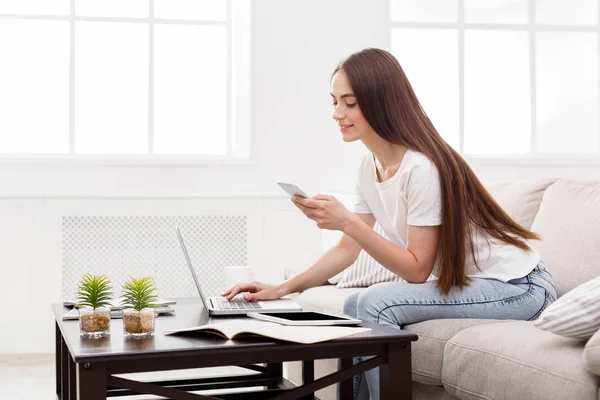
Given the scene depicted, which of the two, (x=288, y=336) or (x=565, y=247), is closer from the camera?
(x=288, y=336)

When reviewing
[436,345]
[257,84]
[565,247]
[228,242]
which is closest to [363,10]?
[257,84]

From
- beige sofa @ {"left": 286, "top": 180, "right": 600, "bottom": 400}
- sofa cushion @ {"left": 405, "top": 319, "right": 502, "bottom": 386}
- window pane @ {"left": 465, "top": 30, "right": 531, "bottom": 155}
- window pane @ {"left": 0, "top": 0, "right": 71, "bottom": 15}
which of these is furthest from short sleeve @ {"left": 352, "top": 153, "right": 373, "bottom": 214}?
window pane @ {"left": 0, "top": 0, "right": 71, "bottom": 15}

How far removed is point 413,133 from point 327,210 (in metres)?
0.34

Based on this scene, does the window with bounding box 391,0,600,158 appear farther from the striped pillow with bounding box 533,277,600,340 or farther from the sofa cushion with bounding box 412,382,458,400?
the striped pillow with bounding box 533,277,600,340

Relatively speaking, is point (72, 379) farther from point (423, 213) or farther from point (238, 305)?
point (423, 213)

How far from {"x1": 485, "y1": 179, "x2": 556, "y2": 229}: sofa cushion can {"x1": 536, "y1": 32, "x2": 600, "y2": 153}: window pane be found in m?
2.03

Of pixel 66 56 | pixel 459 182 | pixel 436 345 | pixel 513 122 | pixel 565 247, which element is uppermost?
pixel 66 56

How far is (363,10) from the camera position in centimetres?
428

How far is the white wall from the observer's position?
3.99 metres

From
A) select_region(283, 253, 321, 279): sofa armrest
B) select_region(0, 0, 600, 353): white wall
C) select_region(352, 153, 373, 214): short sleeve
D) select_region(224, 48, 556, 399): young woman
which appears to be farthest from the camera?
select_region(0, 0, 600, 353): white wall

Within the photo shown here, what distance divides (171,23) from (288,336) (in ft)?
10.3

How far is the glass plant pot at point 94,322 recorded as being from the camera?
5.21 ft

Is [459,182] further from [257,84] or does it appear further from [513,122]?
[513,122]

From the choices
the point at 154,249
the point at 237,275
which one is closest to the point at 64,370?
the point at 237,275
